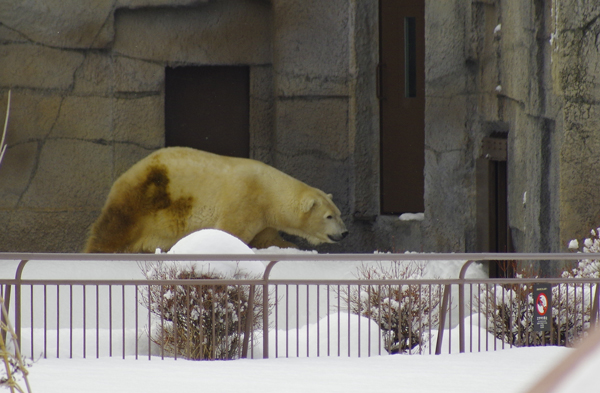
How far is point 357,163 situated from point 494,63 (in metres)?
2.31

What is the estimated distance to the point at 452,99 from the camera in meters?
8.55

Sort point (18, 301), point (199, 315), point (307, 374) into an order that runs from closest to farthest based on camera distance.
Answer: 1. point (307, 374)
2. point (18, 301)
3. point (199, 315)

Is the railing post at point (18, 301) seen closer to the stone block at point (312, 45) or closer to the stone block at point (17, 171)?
the stone block at point (17, 171)

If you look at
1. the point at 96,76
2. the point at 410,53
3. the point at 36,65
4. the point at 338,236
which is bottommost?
the point at 338,236

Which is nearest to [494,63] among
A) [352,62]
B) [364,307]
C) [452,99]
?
[452,99]

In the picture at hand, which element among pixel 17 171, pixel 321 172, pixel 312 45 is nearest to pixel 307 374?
pixel 321 172

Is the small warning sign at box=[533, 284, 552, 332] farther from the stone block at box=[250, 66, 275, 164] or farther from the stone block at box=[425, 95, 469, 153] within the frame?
the stone block at box=[250, 66, 275, 164]

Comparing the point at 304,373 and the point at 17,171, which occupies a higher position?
the point at 17,171

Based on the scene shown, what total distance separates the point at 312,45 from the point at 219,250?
4.47m

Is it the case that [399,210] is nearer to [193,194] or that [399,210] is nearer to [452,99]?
[452,99]

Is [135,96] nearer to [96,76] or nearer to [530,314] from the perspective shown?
[96,76]

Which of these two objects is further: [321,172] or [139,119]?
[321,172]

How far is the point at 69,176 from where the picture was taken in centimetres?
948

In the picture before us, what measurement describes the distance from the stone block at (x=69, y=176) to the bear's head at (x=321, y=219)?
101 inches
